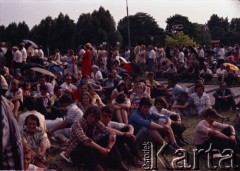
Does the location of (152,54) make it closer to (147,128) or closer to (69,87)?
(69,87)

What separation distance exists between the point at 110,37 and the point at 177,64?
72.1ft

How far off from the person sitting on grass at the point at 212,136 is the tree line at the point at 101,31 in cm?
2069

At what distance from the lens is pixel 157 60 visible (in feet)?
66.3

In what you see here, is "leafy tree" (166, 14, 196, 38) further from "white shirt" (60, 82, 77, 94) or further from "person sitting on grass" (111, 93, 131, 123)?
"person sitting on grass" (111, 93, 131, 123)

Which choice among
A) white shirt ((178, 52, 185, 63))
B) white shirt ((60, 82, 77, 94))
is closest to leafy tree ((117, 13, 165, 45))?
white shirt ((178, 52, 185, 63))

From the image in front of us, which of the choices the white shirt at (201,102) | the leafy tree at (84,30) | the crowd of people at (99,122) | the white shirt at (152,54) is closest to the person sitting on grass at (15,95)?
the crowd of people at (99,122)

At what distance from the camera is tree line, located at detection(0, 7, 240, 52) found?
4019 centimetres

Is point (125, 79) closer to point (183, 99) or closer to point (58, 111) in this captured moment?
point (183, 99)

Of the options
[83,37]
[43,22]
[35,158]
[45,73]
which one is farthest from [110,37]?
[35,158]

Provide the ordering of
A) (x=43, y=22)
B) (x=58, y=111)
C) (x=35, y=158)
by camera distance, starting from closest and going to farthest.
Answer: (x=35, y=158), (x=58, y=111), (x=43, y=22)

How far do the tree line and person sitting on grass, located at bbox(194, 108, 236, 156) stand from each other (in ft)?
67.9

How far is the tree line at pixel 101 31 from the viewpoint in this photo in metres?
40.2

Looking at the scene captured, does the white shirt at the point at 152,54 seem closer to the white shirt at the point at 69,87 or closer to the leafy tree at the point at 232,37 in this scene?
the white shirt at the point at 69,87

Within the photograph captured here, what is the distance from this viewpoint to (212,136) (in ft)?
21.8
